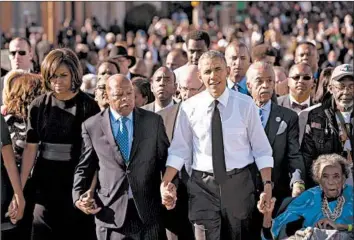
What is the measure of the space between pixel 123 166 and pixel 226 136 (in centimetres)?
78

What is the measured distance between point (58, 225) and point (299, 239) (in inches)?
72.6

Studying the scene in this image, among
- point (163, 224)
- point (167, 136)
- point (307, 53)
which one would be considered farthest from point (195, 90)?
point (307, 53)

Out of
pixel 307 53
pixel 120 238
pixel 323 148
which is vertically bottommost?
pixel 120 238

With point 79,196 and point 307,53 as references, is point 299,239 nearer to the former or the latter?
point 79,196

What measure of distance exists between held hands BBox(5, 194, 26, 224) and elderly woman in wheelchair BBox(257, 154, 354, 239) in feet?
5.85

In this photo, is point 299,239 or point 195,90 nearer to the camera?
point 299,239

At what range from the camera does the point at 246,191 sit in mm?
7262

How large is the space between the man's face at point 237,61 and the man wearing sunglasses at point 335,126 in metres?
1.49

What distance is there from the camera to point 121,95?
7.38 m

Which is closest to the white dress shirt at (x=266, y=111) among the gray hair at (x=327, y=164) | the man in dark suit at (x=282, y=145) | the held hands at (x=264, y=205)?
the man in dark suit at (x=282, y=145)

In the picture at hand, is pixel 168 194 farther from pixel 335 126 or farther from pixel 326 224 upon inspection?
pixel 335 126

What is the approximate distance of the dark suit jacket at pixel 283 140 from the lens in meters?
7.69

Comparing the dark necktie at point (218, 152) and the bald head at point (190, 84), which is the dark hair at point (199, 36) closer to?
the bald head at point (190, 84)

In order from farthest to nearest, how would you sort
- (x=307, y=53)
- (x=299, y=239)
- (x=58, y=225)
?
(x=307, y=53) < (x=58, y=225) < (x=299, y=239)
